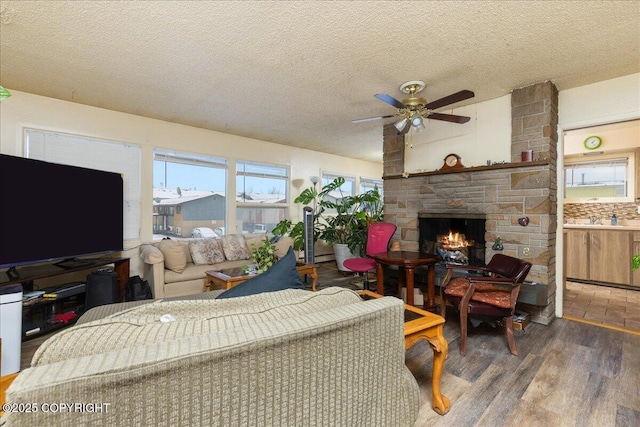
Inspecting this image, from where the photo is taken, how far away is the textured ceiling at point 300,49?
5.91 feet

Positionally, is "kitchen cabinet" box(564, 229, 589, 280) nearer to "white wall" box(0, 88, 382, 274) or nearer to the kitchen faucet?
the kitchen faucet

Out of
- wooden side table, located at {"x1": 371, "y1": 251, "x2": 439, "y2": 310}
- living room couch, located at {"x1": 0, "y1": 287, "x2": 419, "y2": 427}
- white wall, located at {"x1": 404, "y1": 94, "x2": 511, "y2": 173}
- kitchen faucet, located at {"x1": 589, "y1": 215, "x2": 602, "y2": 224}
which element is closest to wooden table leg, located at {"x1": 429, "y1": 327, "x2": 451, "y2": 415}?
living room couch, located at {"x1": 0, "y1": 287, "x2": 419, "y2": 427}

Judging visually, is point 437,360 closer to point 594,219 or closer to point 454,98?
point 454,98

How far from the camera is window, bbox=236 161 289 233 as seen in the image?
5.02 metres

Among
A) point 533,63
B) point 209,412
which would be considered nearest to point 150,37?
point 209,412

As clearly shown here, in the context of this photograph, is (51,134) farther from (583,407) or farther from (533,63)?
(583,407)

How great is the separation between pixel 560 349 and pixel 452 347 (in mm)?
861

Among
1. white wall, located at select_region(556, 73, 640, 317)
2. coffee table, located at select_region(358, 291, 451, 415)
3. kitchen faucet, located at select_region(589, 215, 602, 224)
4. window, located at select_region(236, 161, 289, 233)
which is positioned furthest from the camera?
window, located at select_region(236, 161, 289, 233)

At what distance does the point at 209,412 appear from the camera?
67 centimetres

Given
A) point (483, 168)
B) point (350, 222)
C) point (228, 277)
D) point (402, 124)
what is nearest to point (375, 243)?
point (350, 222)

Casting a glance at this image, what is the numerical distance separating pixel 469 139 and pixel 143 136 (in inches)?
168

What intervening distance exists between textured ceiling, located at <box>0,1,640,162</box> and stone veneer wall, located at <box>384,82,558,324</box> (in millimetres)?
278

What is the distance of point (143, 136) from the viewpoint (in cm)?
389

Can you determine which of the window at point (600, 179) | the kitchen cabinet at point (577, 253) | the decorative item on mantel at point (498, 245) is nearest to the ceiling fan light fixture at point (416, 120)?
the decorative item on mantel at point (498, 245)
